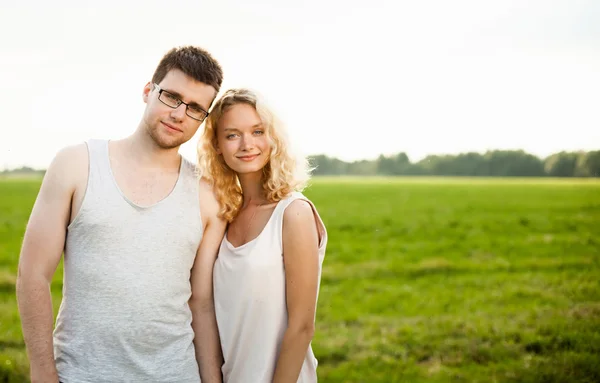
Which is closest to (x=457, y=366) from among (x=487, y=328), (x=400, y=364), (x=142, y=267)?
(x=400, y=364)

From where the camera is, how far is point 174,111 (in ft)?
9.36

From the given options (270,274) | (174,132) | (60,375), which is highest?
(174,132)

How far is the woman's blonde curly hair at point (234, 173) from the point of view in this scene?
309 cm

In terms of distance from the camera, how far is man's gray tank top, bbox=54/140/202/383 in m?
2.58

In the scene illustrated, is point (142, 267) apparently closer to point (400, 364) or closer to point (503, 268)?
point (400, 364)

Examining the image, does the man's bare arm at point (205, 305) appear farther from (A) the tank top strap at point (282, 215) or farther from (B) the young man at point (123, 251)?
(A) the tank top strap at point (282, 215)

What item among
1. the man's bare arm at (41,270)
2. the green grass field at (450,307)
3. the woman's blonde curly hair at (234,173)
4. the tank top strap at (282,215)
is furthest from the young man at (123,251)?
the green grass field at (450,307)

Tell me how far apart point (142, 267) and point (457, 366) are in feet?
15.4

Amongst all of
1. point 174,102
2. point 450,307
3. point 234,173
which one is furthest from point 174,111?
point 450,307

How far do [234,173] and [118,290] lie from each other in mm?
1062

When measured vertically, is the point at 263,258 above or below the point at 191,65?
below

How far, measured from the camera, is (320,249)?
3.01m

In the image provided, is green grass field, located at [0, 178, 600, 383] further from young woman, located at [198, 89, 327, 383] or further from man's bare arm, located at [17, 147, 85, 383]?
man's bare arm, located at [17, 147, 85, 383]

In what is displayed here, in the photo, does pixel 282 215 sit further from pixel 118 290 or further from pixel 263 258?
pixel 118 290
